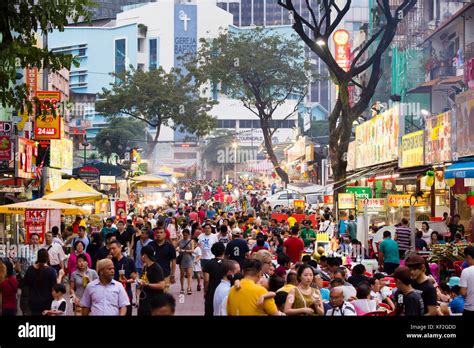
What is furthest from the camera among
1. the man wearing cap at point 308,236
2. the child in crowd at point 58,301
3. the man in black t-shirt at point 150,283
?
the man wearing cap at point 308,236

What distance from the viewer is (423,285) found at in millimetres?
10969

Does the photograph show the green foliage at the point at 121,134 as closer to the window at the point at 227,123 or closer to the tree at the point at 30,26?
the window at the point at 227,123

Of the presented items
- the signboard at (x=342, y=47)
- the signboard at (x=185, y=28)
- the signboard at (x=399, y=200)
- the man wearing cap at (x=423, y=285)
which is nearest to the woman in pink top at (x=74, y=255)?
the man wearing cap at (x=423, y=285)

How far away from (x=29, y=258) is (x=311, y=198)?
40121 mm

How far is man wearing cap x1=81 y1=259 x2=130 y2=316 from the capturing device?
11.7 m

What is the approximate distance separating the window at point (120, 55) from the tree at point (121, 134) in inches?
1019

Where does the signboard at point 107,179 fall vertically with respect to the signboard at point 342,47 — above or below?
below

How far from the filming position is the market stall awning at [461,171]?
2278cm

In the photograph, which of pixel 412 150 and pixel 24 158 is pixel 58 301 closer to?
pixel 24 158

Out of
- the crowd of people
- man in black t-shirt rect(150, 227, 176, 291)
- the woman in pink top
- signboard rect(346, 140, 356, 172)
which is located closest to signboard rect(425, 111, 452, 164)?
the crowd of people

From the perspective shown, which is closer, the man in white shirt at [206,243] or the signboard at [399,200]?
the man in white shirt at [206,243]

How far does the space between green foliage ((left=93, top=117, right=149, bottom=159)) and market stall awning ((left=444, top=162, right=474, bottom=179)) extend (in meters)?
61.9

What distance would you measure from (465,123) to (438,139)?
267 centimetres

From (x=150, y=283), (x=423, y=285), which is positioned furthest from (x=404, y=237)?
(x=423, y=285)
